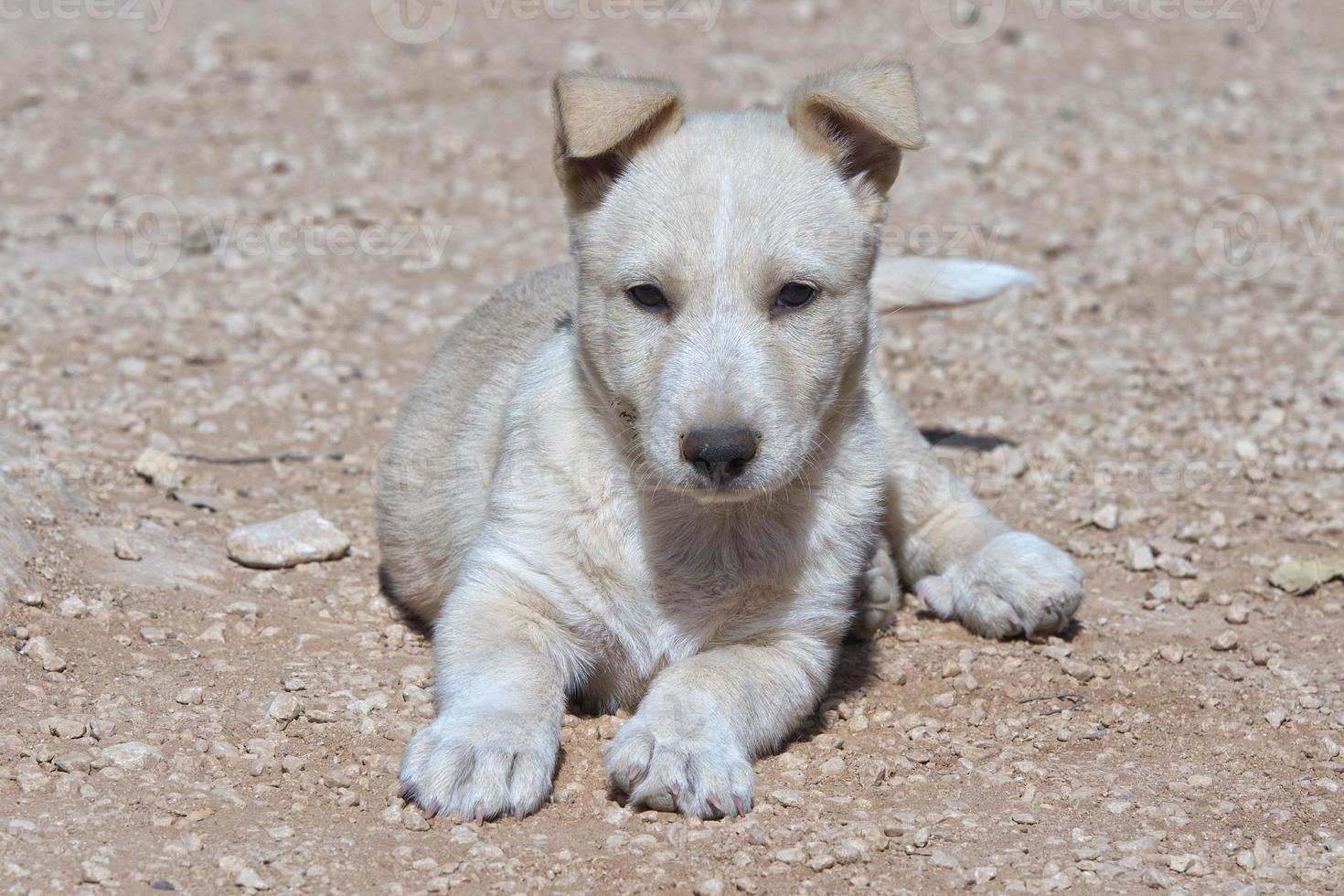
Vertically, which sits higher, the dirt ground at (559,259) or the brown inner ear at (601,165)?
the brown inner ear at (601,165)

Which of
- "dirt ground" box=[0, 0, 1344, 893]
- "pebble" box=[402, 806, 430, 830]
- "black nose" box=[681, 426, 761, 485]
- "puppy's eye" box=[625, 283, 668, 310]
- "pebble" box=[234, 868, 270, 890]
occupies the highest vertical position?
"puppy's eye" box=[625, 283, 668, 310]

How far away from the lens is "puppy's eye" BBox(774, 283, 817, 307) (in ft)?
13.7

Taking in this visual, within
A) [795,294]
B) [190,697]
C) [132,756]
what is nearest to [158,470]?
[190,697]

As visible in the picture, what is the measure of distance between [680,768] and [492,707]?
56 cm

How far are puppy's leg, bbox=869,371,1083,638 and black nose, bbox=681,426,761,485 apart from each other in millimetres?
1788

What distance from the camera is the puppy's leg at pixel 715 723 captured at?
12.6 ft

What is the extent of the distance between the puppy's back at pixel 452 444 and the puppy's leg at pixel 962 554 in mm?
1383

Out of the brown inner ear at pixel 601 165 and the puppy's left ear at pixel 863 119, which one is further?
the brown inner ear at pixel 601 165

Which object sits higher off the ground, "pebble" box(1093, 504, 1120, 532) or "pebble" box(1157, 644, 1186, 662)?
"pebble" box(1157, 644, 1186, 662)

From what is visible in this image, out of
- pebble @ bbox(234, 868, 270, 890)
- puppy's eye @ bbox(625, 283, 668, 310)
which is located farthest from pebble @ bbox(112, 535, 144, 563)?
puppy's eye @ bbox(625, 283, 668, 310)

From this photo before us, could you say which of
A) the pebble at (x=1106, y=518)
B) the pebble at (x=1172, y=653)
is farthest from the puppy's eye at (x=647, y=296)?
the pebble at (x=1106, y=518)

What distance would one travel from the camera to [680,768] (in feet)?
12.7

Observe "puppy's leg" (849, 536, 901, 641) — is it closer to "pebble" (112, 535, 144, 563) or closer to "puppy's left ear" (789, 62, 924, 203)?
"puppy's left ear" (789, 62, 924, 203)

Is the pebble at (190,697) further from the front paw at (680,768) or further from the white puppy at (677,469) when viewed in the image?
the front paw at (680,768)
